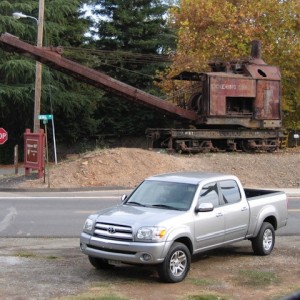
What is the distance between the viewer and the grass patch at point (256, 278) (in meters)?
7.89

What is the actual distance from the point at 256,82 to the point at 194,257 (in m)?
18.0

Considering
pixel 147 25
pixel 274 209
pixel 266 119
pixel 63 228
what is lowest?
pixel 63 228

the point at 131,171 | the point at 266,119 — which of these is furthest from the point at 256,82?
the point at 131,171

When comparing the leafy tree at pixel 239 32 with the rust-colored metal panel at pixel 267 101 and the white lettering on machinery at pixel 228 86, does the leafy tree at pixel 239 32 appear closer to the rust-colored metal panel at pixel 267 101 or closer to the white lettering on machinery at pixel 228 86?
the rust-colored metal panel at pixel 267 101

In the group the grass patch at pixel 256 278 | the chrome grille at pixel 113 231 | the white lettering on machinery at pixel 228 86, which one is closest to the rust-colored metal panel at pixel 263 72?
the white lettering on machinery at pixel 228 86

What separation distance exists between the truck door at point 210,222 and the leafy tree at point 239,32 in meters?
24.3

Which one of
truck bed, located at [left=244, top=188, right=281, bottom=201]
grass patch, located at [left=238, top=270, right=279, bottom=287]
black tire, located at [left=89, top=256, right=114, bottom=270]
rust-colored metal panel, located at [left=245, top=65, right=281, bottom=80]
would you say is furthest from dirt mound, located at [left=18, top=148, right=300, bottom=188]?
grass patch, located at [left=238, top=270, right=279, bottom=287]

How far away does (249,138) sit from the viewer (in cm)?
2719

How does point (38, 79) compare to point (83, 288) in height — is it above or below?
above

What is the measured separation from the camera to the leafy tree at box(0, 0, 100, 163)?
40094mm

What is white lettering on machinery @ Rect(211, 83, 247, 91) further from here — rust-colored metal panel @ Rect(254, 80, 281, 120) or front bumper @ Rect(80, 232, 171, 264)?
front bumper @ Rect(80, 232, 171, 264)

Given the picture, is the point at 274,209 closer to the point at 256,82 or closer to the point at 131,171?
the point at 131,171

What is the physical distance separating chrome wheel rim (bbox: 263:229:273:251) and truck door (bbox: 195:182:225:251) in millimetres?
A: 1296

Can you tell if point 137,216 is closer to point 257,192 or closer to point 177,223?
point 177,223
